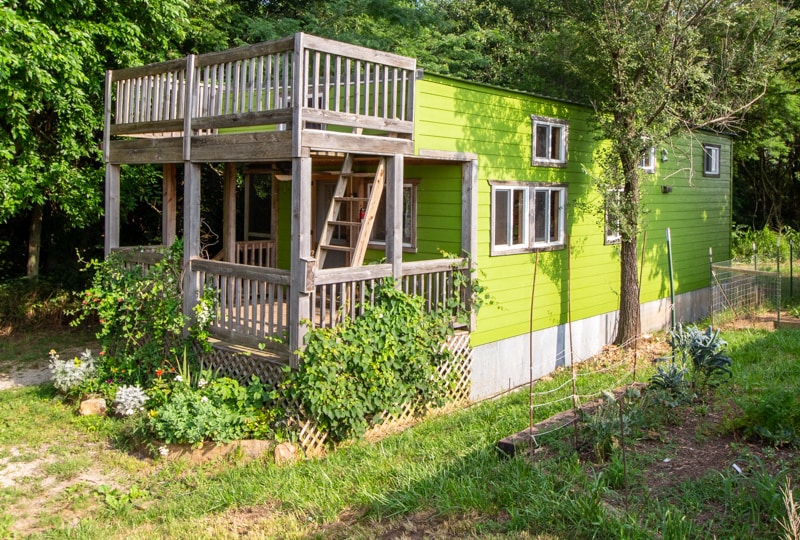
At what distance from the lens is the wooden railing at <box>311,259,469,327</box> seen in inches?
330

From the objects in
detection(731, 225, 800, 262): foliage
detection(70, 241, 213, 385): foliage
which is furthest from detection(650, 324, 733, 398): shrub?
detection(731, 225, 800, 262): foliage

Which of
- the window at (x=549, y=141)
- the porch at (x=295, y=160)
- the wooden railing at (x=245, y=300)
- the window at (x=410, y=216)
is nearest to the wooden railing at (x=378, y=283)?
the porch at (x=295, y=160)

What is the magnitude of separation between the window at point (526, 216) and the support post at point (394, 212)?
2.40 metres

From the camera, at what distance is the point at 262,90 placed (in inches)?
379

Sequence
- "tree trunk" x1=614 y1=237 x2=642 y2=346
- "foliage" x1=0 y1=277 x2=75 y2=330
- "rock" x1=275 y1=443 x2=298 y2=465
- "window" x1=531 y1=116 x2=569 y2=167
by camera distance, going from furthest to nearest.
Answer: "foliage" x1=0 y1=277 x2=75 y2=330 → "tree trunk" x1=614 y1=237 x2=642 y2=346 → "window" x1=531 y1=116 x2=569 y2=167 → "rock" x1=275 y1=443 x2=298 y2=465

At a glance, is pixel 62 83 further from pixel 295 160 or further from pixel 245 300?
pixel 295 160

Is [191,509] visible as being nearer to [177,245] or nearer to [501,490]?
[501,490]

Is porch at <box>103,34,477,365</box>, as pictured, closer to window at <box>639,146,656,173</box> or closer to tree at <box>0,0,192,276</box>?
tree at <box>0,0,192,276</box>

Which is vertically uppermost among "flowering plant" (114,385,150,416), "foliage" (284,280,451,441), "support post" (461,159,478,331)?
"support post" (461,159,478,331)

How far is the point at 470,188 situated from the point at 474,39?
14295 mm

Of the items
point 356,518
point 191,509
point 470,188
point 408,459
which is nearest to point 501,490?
point 356,518

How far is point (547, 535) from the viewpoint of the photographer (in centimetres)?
471

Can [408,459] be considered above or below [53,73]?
below

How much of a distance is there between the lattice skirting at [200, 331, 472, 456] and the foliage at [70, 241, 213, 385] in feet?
1.50
